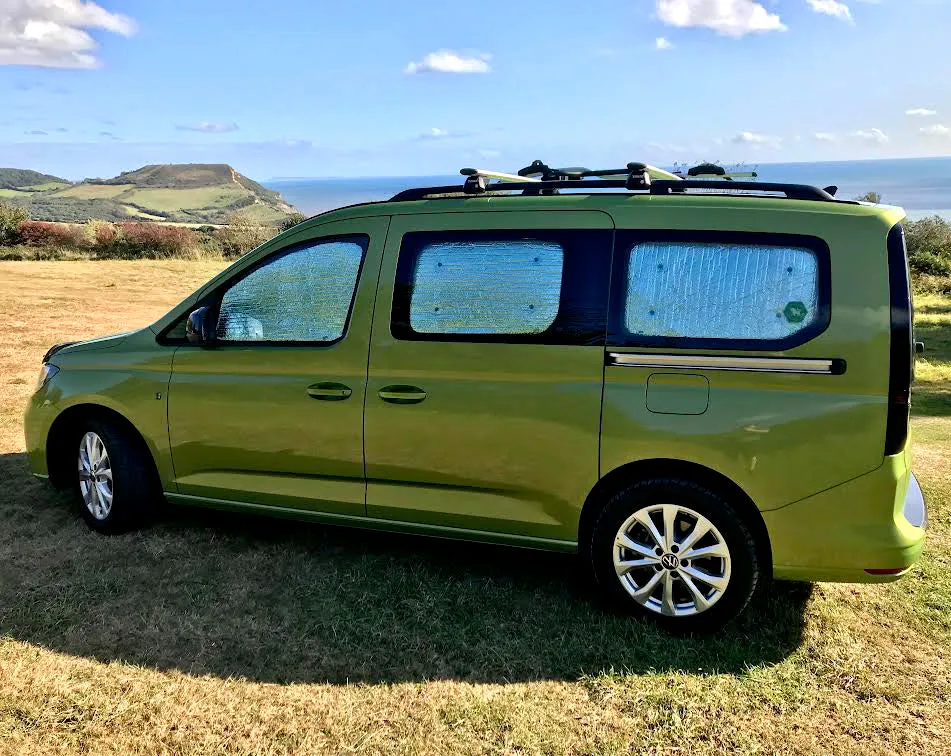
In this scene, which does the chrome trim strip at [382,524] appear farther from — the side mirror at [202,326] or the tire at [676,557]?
A: the side mirror at [202,326]

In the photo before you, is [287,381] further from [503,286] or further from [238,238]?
[238,238]

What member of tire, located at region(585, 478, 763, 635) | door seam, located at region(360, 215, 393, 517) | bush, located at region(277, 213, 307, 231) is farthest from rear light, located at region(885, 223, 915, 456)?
bush, located at region(277, 213, 307, 231)

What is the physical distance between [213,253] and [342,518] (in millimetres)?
24774

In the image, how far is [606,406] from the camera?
3.60 m

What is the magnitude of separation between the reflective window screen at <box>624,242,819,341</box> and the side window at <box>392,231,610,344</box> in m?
0.18

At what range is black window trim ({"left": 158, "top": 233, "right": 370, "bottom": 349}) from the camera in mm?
4113

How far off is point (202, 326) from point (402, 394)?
49.2 inches

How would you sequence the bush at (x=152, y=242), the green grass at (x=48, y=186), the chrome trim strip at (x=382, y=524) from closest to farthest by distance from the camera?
the chrome trim strip at (x=382, y=524) < the bush at (x=152, y=242) < the green grass at (x=48, y=186)

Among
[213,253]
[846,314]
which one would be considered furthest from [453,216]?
[213,253]

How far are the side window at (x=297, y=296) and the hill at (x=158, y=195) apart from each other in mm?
83218

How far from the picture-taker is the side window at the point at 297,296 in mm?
4148

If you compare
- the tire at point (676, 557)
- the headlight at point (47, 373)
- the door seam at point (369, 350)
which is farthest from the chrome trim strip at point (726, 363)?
the headlight at point (47, 373)

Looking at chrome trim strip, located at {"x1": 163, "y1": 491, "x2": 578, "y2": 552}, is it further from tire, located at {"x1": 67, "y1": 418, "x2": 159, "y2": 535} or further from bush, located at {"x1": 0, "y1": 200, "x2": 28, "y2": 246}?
bush, located at {"x1": 0, "y1": 200, "x2": 28, "y2": 246}

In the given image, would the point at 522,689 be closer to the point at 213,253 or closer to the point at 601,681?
the point at 601,681
